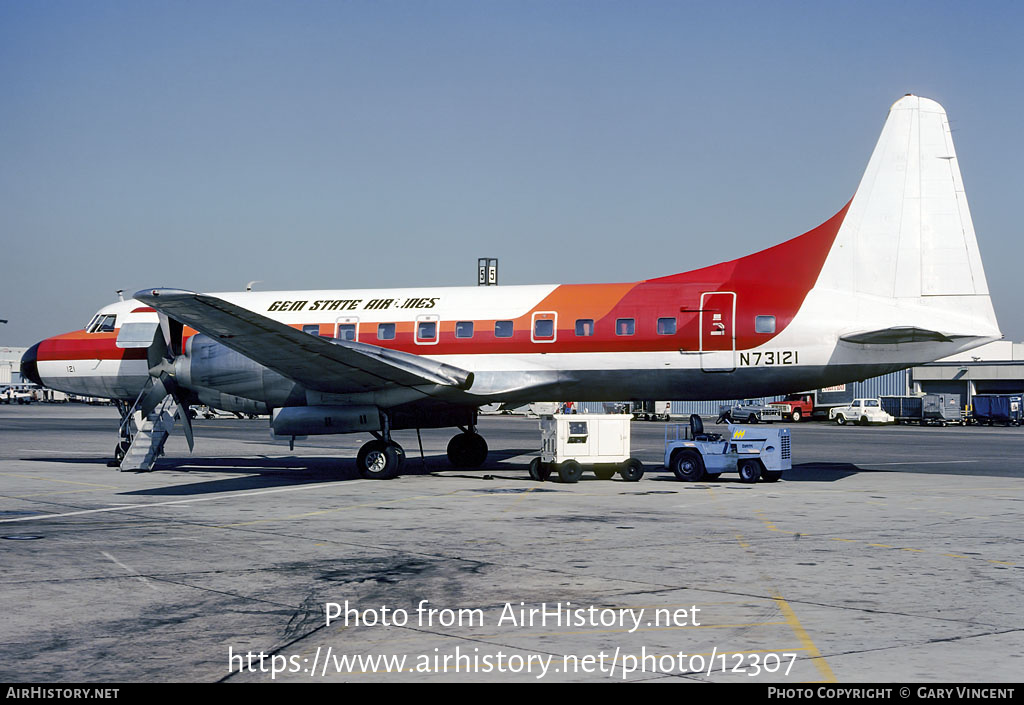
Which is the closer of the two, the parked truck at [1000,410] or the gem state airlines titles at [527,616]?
the gem state airlines titles at [527,616]

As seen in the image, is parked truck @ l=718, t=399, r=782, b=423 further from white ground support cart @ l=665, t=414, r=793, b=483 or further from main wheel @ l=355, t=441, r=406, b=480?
main wheel @ l=355, t=441, r=406, b=480

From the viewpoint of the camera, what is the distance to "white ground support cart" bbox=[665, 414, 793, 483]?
74.9 feet

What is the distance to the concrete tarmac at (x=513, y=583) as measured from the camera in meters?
7.30

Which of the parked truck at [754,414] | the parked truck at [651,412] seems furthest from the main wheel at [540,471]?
the parked truck at [651,412]

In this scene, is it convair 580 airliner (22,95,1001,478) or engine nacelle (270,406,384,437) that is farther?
engine nacelle (270,406,384,437)

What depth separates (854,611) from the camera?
8.96 meters

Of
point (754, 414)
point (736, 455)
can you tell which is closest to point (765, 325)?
point (736, 455)

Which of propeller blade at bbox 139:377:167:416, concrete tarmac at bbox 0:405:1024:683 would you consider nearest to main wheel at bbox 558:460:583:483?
concrete tarmac at bbox 0:405:1024:683

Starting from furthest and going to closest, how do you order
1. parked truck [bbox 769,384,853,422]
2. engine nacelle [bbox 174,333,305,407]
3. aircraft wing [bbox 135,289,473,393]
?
1. parked truck [bbox 769,384,853,422]
2. engine nacelle [bbox 174,333,305,407]
3. aircraft wing [bbox 135,289,473,393]

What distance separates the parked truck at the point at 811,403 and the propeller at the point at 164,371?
48.9 metres

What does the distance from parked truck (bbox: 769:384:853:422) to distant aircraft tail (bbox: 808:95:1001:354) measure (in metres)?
44.3

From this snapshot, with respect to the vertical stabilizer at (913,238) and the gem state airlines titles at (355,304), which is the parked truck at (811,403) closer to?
the vertical stabilizer at (913,238)

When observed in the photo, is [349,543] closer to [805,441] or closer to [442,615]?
[442,615]

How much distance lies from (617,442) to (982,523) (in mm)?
9226
